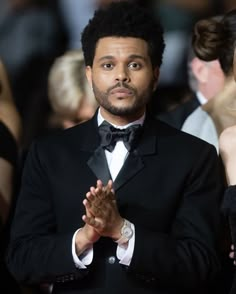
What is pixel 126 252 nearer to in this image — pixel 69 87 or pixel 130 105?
pixel 130 105

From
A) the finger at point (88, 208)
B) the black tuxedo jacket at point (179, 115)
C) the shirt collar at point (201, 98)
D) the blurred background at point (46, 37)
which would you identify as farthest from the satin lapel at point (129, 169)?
the blurred background at point (46, 37)

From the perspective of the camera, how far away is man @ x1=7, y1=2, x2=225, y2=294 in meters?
3.52

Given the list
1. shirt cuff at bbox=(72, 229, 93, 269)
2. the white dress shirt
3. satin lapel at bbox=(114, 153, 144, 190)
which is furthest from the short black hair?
shirt cuff at bbox=(72, 229, 93, 269)

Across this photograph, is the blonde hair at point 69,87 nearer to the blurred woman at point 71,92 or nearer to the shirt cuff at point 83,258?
the blurred woman at point 71,92

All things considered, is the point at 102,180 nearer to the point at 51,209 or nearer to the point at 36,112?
the point at 51,209

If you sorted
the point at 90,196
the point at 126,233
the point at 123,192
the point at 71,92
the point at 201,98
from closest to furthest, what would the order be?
the point at 90,196 < the point at 126,233 < the point at 123,192 < the point at 201,98 < the point at 71,92

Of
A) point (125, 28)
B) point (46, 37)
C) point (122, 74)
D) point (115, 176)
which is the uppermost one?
point (46, 37)

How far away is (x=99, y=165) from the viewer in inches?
143

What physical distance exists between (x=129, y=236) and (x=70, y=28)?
11.7 ft

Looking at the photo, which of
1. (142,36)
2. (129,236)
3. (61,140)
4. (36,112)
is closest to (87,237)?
(129,236)

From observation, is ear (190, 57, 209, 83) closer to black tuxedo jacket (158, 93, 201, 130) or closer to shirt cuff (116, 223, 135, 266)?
black tuxedo jacket (158, 93, 201, 130)

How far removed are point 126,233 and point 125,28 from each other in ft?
2.26

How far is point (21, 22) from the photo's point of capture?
666 cm

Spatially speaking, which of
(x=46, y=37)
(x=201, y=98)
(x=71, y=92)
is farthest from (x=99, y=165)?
(x=46, y=37)
